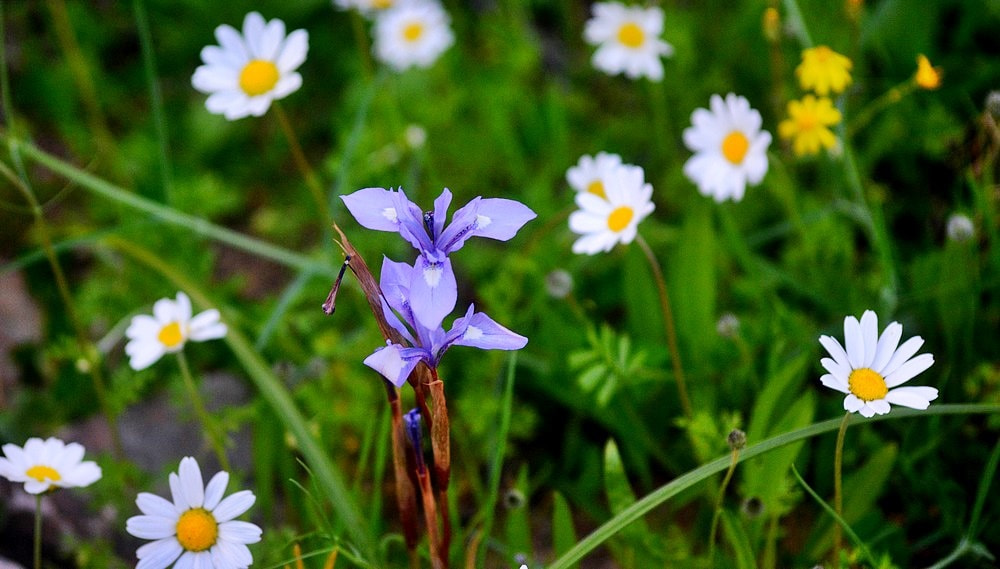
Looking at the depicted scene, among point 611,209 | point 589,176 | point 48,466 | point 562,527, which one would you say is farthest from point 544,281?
point 48,466

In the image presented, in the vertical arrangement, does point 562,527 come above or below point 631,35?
below

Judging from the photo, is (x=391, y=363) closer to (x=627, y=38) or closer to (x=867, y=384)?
(x=867, y=384)

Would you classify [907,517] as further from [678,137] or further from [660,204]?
[678,137]

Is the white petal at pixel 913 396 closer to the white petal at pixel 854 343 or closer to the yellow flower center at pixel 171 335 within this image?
the white petal at pixel 854 343

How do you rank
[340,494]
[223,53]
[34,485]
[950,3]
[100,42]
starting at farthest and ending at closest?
[100,42]
[950,3]
[223,53]
[340,494]
[34,485]

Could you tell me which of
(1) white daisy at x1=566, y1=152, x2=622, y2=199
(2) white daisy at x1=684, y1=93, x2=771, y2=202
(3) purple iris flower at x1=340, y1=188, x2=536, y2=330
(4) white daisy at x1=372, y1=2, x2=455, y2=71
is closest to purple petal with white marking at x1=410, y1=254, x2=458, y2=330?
(3) purple iris flower at x1=340, y1=188, x2=536, y2=330

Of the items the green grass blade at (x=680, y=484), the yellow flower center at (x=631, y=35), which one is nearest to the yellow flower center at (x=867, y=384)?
the green grass blade at (x=680, y=484)

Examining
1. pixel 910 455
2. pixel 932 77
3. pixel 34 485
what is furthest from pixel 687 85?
pixel 34 485
